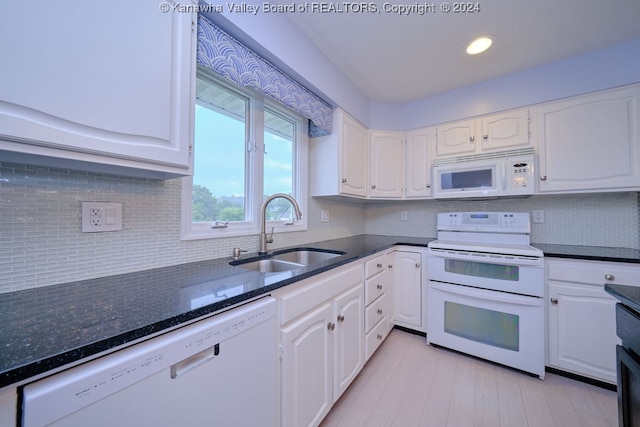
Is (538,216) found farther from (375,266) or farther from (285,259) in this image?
(285,259)

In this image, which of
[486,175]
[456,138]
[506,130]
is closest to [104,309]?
[486,175]

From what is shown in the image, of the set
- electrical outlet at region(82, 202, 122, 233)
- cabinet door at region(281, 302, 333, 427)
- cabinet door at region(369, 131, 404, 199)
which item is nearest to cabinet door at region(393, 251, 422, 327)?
cabinet door at region(369, 131, 404, 199)

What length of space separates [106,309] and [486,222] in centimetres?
257

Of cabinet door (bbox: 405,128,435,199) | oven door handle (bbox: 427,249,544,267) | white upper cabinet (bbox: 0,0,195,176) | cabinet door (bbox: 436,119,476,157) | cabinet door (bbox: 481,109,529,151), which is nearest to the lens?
white upper cabinet (bbox: 0,0,195,176)

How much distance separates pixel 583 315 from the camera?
61.1 inches

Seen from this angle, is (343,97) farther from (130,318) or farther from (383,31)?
(130,318)

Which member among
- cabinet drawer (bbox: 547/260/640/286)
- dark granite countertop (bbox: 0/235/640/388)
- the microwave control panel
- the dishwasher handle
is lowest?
Answer: the dishwasher handle

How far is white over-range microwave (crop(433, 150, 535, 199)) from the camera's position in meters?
1.89

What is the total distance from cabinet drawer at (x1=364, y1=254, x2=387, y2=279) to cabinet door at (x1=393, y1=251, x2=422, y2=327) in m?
0.29

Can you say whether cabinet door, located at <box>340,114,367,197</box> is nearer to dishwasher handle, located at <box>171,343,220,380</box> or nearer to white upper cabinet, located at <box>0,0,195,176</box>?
white upper cabinet, located at <box>0,0,195,176</box>

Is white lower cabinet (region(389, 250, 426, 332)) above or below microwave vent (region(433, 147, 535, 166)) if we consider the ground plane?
below

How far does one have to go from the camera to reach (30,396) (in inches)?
16.7

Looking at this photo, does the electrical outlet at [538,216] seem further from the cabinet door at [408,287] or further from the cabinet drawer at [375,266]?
the cabinet drawer at [375,266]

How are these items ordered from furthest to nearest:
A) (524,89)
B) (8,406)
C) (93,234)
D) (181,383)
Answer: (524,89), (93,234), (181,383), (8,406)
